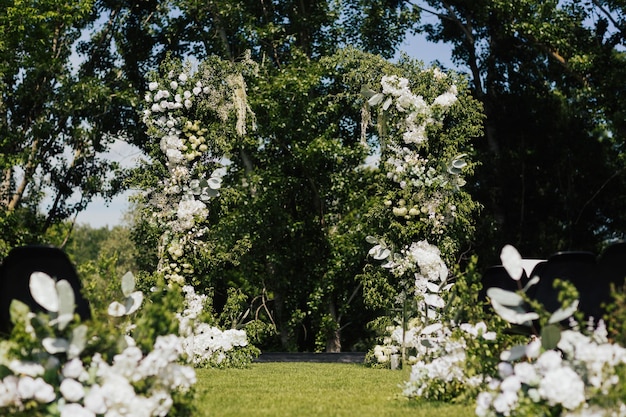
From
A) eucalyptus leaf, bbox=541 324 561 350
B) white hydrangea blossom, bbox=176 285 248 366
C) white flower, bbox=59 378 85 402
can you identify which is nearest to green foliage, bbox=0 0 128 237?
white hydrangea blossom, bbox=176 285 248 366

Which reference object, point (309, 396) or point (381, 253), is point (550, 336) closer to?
point (309, 396)

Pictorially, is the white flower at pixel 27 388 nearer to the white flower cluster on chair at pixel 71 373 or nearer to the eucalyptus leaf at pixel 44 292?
the white flower cluster on chair at pixel 71 373

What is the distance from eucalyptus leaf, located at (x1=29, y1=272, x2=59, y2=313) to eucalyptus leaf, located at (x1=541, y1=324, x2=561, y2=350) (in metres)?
2.64

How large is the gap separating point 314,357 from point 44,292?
10.2 meters

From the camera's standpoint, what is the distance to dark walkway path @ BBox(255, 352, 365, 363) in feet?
44.6

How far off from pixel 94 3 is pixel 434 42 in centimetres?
808

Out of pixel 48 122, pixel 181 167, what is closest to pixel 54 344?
pixel 181 167

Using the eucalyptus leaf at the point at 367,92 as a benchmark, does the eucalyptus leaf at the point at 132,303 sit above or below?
below

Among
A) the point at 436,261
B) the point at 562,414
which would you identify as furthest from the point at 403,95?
the point at 562,414

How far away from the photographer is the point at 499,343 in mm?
5633

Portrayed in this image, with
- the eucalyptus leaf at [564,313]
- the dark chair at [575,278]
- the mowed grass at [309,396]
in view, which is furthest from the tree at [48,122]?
the eucalyptus leaf at [564,313]

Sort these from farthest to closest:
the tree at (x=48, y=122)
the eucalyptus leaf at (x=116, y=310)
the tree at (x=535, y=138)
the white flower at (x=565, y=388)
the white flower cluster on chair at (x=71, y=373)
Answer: the tree at (x=535, y=138)
the tree at (x=48, y=122)
the eucalyptus leaf at (x=116, y=310)
the white flower cluster on chair at (x=71, y=373)
the white flower at (x=565, y=388)

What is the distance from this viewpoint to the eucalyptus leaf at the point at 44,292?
4145 mm

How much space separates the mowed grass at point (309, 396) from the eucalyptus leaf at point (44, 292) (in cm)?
106
